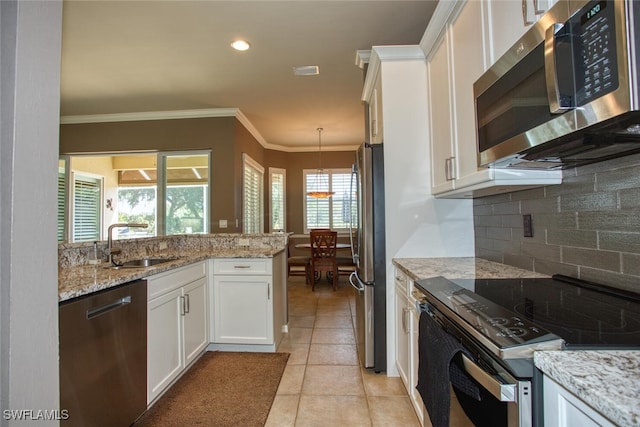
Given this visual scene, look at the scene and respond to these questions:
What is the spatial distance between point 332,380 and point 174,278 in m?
1.34

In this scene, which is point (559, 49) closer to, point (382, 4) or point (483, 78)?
point (483, 78)

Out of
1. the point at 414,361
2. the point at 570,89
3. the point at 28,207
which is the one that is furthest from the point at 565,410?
the point at 28,207

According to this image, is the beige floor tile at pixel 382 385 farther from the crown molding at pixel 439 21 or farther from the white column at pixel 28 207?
the crown molding at pixel 439 21

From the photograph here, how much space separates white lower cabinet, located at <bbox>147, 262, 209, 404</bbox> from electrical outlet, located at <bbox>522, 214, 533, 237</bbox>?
215 cm

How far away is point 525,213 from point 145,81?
3766mm

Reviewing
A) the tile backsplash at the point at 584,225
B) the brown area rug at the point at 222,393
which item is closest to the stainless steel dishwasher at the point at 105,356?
the brown area rug at the point at 222,393

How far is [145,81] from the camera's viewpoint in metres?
3.35

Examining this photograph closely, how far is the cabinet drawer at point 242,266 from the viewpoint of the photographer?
8.77ft

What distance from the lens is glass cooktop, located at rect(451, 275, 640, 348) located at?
29.3 inches

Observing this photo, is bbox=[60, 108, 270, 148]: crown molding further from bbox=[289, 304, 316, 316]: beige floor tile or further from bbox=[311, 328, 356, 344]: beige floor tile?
bbox=[311, 328, 356, 344]: beige floor tile

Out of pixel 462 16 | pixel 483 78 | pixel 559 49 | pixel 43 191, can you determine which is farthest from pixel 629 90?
pixel 43 191

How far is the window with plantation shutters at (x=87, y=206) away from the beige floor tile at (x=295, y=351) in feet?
13.2

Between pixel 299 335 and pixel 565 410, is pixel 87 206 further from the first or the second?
pixel 565 410

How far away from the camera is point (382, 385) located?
2105 millimetres
